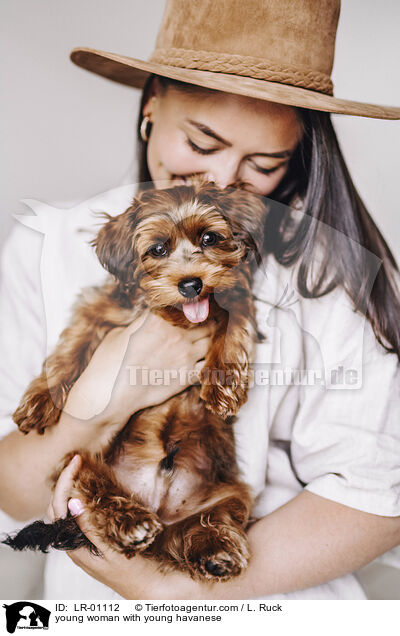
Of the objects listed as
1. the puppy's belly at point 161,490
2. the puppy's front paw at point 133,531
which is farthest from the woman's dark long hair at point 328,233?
the puppy's front paw at point 133,531

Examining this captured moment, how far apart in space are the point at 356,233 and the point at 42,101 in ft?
3.14

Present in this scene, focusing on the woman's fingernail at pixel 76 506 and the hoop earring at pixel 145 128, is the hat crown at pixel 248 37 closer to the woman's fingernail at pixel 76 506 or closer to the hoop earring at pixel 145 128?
the hoop earring at pixel 145 128

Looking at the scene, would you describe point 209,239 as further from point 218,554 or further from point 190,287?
point 218,554

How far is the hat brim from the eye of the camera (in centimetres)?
123

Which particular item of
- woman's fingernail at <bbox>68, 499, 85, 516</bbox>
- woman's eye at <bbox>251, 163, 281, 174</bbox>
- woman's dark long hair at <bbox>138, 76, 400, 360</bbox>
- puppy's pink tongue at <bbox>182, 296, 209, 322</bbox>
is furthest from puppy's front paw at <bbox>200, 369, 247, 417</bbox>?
woman's eye at <bbox>251, 163, 281, 174</bbox>

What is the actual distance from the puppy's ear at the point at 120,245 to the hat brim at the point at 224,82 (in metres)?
0.34

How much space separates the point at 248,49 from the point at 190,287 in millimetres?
614

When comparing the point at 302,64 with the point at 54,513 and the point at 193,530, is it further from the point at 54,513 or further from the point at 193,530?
the point at 54,513

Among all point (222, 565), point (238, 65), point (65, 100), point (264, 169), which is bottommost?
point (222, 565)

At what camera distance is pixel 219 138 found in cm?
130
